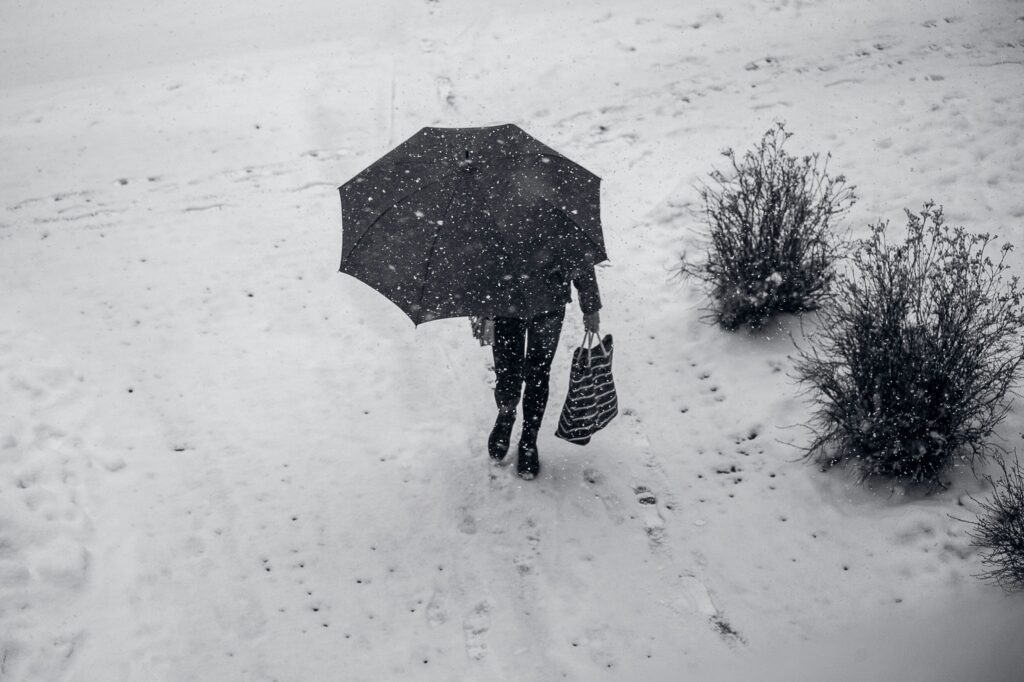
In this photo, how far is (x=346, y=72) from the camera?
8.63 meters

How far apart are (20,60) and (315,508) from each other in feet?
24.7

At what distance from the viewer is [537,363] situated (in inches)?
164

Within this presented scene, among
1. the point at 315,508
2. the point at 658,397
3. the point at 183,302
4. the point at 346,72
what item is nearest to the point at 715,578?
the point at 658,397

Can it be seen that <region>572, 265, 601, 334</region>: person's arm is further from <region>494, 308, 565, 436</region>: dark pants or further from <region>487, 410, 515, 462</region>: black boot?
<region>487, 410, 515, 462</region>: black boot

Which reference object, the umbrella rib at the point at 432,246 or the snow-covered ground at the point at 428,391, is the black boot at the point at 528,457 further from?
the umbrella rib at the point at 432,246

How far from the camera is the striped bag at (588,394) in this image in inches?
162

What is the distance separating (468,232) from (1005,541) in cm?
282

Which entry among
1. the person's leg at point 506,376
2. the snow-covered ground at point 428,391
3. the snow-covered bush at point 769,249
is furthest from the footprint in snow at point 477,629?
the snow-covered bush at point 769,249

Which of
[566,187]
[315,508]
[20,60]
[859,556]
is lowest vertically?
[315,508]

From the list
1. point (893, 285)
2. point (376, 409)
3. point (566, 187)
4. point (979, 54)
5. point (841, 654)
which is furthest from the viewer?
point (979, 54)

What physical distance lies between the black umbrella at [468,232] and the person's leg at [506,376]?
48 cm

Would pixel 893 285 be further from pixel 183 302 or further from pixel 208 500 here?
pixel 183 302

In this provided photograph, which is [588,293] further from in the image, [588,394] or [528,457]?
[528,457]

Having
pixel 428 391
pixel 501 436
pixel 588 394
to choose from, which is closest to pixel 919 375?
pixel 588 394
